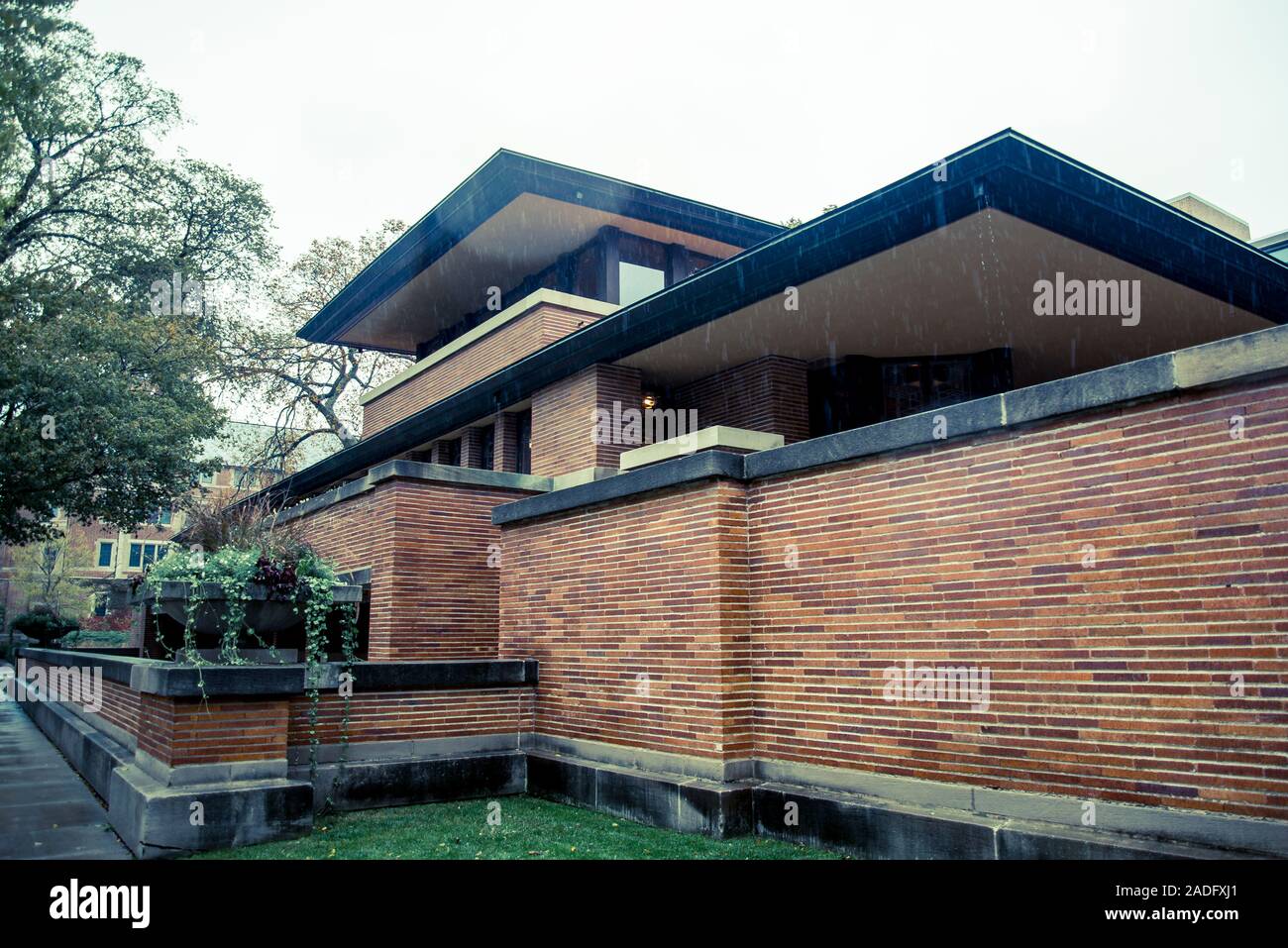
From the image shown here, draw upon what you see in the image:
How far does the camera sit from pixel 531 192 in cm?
1570

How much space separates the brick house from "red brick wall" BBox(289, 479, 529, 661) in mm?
57

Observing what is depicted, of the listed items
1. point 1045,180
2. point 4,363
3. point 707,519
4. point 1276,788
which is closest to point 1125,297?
point 1045,180

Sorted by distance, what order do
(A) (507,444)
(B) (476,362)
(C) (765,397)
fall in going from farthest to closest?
(B) (476,362), (A) (507,444), (C) (765,397)

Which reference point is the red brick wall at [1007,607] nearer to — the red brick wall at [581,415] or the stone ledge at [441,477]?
the red brick wall at [581,415]

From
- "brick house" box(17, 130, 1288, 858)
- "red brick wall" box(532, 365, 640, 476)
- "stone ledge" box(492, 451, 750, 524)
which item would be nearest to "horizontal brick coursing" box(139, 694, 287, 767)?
"brick house" box(17, 130, 1288, 858)

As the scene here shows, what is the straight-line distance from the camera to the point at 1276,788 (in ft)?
15.4

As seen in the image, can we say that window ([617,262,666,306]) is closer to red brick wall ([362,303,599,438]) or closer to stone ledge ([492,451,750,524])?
red brick wall ([362,303,599,438])

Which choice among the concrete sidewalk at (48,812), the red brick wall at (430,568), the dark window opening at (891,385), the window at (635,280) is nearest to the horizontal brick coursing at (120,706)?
the concrete sidewalk at (48,812)

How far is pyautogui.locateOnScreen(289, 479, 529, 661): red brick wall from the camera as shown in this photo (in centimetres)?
1346

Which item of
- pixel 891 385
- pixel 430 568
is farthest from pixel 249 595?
pixel 891 385

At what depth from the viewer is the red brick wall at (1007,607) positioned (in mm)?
4961

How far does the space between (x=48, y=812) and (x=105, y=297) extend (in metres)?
17.9

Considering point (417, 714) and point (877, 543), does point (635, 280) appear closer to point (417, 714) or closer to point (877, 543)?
point (417, 714)
